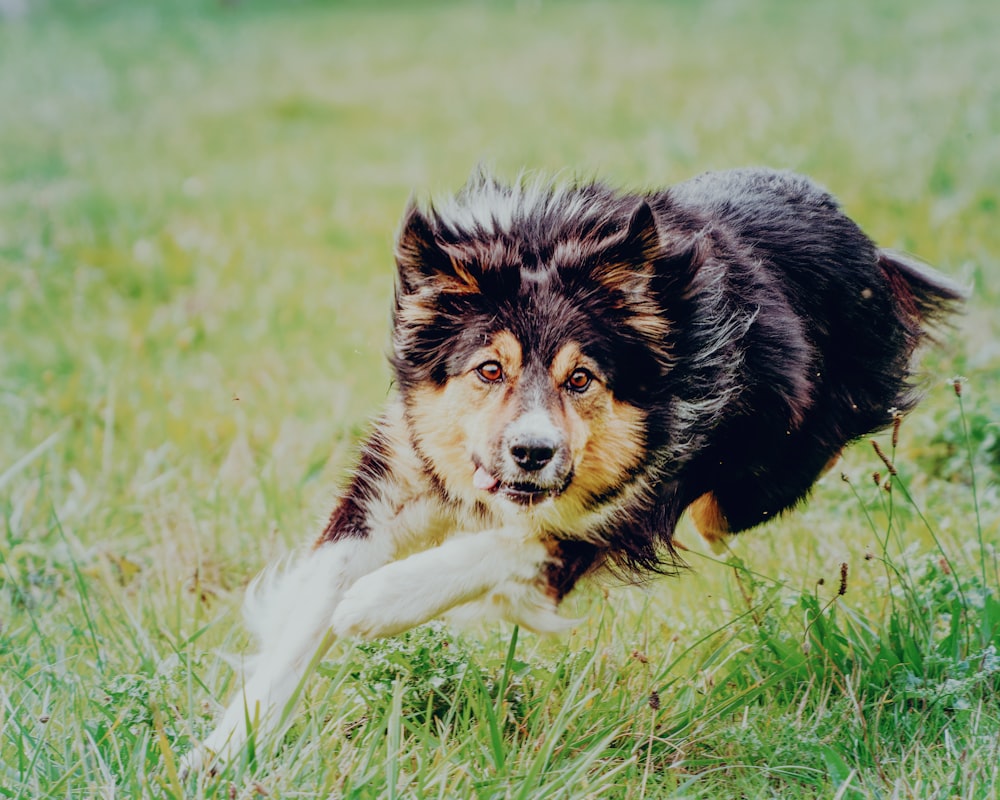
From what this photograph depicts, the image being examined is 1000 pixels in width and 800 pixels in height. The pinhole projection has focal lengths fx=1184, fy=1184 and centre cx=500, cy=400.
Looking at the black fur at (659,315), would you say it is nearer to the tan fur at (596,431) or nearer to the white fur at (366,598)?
the tan fur at (596,431)

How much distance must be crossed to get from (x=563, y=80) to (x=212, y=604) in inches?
409

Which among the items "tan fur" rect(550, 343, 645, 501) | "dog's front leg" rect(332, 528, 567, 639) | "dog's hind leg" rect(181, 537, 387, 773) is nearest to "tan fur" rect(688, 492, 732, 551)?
"tan fur" rect(550, 343, 645, 501)

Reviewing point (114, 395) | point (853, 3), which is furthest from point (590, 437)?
point (853, 3)

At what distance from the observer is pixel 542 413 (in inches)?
114

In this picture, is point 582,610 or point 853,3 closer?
point 582,610

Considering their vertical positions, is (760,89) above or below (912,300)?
below

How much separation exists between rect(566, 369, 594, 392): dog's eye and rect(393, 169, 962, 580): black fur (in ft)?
0.24

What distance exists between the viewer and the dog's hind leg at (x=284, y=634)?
9.04ft

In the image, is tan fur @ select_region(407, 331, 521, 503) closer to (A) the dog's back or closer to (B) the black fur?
(B) the black fur

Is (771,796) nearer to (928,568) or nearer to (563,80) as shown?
(928,568)

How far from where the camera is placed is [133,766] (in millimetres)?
2562

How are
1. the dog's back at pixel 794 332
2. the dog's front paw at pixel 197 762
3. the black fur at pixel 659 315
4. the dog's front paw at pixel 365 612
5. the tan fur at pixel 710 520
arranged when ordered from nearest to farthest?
the dog's front paw at pixel 197 762, the dog's front paw at pixel 365 612, the black fur at pixel 659 315, the dog's back at pixel 794 332, the tan fur at pixel 710 520

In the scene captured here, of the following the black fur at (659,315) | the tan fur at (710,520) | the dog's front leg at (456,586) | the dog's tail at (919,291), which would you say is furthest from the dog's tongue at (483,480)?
the dog's tail at (919,291)

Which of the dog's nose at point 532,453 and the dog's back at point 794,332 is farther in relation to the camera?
the dog's back at point 794,332
